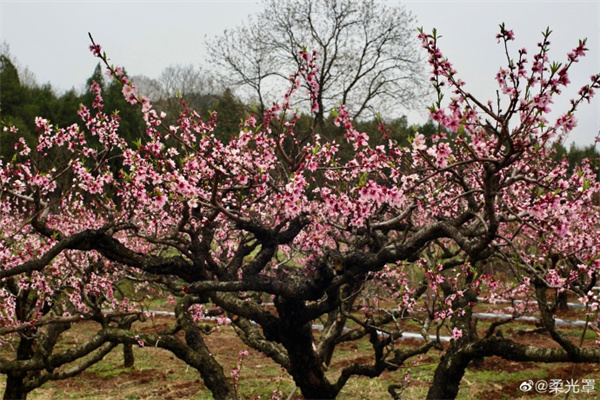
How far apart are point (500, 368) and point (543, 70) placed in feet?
27.6

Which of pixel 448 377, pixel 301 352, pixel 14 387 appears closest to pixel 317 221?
pixel 301 352

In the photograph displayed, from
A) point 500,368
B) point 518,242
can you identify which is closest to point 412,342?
point 500,368

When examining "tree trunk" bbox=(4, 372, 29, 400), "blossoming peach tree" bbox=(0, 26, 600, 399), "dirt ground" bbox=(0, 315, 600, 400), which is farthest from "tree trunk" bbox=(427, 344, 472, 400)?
"tree trunk" bbox=(4, 372, 29, 400)

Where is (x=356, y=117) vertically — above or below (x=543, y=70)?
above

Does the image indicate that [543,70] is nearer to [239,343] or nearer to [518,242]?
[518,242]

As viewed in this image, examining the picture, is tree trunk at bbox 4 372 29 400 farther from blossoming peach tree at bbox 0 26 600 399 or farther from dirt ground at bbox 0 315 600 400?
dirt ground at bbox 0 315 600 400

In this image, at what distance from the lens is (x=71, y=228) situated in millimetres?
10875

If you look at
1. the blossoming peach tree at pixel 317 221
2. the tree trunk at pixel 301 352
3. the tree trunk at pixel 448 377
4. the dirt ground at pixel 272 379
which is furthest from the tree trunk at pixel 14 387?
the tree trunk at pixel 448 377

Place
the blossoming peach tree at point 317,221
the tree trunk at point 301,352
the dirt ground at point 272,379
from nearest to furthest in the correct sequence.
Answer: the blossoming peach tree at point 317,221, the tree trunk at point 301,352, the dirt ground at point 272,379

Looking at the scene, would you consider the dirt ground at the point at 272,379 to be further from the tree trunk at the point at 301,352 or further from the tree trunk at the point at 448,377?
the tree trunk at the point at 448,377

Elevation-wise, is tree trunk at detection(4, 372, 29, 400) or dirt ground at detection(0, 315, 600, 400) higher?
tree trunk at detection(4, 372, 29, 400)

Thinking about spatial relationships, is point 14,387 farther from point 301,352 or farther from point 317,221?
point 317,221

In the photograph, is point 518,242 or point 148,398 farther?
point 518,242

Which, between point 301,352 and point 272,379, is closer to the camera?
point 301,352
